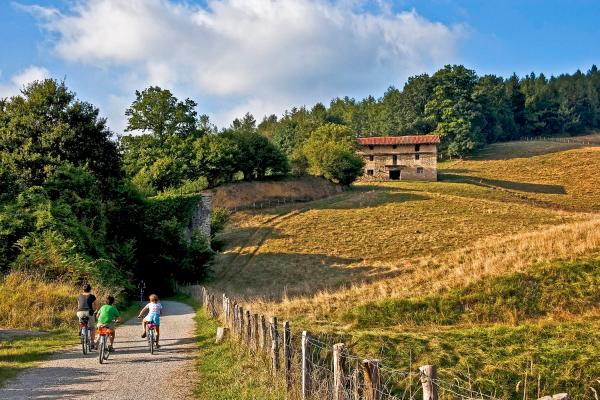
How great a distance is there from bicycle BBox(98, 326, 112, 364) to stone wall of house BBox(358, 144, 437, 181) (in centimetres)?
7849

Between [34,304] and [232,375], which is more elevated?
[34,304]

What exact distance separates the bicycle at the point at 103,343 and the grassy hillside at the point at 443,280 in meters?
5.87

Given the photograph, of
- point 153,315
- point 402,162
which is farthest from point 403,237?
point 402,162

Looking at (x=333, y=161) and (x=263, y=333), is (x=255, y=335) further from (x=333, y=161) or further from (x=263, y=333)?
(x=333, y=161)

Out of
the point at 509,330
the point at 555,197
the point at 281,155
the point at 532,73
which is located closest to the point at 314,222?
the point at 281,155

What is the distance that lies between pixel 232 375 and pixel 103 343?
13.4 ft

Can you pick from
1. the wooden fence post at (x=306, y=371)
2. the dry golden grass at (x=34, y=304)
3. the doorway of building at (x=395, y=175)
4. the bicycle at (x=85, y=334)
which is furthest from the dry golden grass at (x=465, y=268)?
the doorway of building at (x=395, y=175)

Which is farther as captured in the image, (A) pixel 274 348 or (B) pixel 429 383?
(A) pixel 274 348

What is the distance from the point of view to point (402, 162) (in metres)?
92.2

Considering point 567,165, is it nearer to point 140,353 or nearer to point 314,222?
point 314,222

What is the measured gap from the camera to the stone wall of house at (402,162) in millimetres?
88812

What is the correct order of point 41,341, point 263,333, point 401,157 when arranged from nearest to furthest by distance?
point 263,333, point 41,341, point 401,157

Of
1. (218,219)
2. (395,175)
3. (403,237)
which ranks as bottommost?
(403,237)

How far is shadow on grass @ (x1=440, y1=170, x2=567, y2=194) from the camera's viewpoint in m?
76.4
